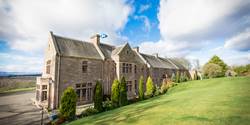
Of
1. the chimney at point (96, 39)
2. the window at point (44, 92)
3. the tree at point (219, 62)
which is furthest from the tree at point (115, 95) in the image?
the tree at point (219, 62)

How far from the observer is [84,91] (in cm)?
2100

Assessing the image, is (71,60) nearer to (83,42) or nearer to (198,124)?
(83,42)

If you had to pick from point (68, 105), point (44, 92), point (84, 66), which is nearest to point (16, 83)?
point (44, 92)

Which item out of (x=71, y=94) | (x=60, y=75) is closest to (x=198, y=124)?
(x=71, y=94)

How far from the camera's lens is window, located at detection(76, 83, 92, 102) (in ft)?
66.3

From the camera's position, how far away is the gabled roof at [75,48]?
19875mm

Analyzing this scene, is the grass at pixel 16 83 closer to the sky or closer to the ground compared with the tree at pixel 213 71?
closer to the ground

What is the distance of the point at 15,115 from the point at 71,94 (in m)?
7.21

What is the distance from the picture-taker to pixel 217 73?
123ft

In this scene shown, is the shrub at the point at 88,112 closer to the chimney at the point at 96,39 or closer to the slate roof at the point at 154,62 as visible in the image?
the chimney at the point at 96,39

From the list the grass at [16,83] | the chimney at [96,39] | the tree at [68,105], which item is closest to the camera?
the tree at [68,105]

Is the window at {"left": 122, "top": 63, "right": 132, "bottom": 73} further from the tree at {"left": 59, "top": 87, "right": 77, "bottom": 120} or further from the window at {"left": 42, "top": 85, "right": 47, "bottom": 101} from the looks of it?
the window at {"left": 42, "top": 85, "right": 47, "bottom": 101}

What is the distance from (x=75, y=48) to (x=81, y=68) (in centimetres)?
346

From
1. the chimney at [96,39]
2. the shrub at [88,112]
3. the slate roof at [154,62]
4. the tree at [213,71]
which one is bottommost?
the shrub at [88,112]
